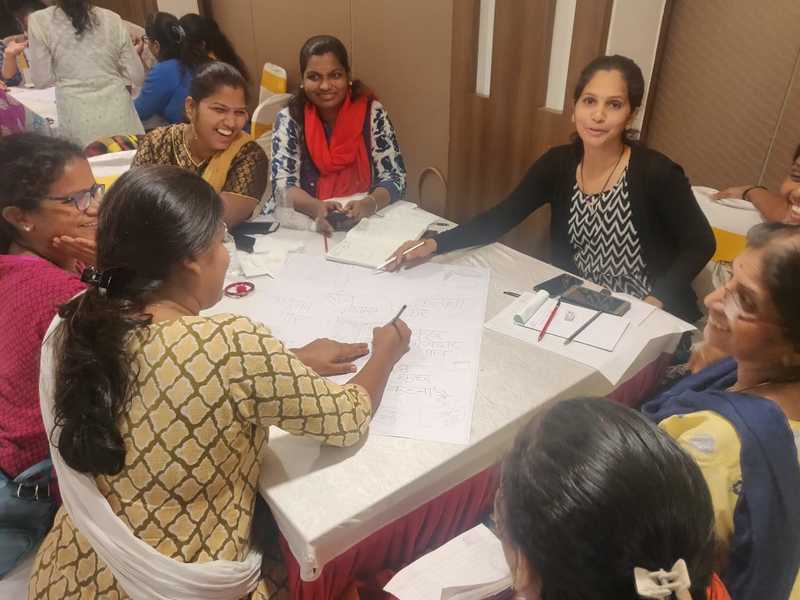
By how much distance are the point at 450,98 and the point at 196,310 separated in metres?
2.02

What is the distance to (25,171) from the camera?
1200 millimetres

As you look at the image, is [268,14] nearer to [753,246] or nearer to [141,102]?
[141,102]

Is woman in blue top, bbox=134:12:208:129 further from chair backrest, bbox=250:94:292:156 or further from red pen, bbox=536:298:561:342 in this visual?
red pen, bbox=536:298:561:342

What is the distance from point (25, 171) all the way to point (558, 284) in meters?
1.23

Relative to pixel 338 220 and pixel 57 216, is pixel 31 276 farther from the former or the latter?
pixel 338 220

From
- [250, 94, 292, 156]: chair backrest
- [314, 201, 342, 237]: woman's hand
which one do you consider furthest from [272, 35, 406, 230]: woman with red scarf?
[250, 94, 292, 156]: chair backrest

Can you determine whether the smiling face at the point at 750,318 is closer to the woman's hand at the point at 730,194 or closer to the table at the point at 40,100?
the woman's hand at the point at 730,194

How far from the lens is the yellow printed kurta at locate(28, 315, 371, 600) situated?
803 millimetres

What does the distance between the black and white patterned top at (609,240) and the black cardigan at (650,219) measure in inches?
0.8

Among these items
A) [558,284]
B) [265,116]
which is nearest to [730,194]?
[558,284]

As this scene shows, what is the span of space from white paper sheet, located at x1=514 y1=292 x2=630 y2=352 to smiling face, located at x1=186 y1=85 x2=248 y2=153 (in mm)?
1141

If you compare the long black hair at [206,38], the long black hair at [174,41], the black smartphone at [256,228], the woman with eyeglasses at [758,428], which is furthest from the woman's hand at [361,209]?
the long black hair at [174,41]

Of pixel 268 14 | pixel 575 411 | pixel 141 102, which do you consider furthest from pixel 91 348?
pixel 268 14

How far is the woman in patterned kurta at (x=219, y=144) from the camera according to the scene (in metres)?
1.82
